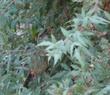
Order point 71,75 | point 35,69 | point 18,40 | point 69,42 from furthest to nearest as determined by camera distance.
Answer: point 18,40, point 35,69, point 71,75, point 69,42

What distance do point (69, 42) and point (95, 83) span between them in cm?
19

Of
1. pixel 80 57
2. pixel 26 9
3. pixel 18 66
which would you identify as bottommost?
pixel 18 66

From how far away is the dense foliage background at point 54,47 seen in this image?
1132mm

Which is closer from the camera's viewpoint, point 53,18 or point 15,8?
point 53,18

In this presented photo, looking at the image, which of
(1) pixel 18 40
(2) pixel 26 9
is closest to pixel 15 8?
(2) pixel 26 9

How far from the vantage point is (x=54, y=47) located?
1084 mm

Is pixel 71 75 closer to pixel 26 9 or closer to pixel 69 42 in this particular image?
pixel 69 42

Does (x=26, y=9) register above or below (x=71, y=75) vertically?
above

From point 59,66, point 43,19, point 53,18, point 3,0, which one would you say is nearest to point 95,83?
point 59,66

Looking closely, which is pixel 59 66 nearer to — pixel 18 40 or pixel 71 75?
pixel 71 75

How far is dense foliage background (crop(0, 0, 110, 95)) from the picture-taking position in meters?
1.13

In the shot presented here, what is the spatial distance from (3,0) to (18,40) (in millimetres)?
222

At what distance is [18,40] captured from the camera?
1.75 meters

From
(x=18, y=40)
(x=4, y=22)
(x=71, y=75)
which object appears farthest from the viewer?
(x=18, y=40)
